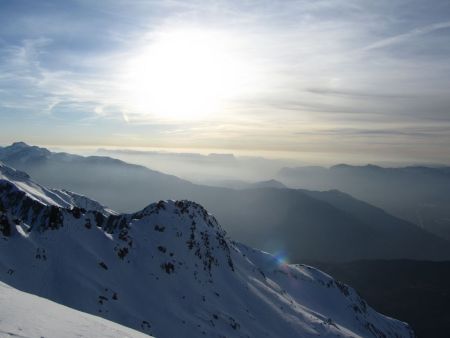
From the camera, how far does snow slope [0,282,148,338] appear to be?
2053 cm

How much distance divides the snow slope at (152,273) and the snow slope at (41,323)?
61.0 meters

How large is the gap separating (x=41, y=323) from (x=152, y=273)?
3690 inches

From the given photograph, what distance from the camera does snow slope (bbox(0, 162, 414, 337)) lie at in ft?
296

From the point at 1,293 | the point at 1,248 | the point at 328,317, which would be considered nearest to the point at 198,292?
the point at 1,248

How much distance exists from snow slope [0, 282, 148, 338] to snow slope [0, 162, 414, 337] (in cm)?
6101

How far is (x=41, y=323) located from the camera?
73.8ft

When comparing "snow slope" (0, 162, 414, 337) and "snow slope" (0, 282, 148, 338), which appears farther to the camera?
"snow slope" (0, 162, 414, 337)

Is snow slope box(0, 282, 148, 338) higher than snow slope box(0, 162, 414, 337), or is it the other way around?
snow slope box(0, 282, 148, 338)

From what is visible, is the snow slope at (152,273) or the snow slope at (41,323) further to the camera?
the snow slope at (152,273)

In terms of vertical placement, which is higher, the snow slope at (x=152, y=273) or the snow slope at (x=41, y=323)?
the snow slope at (x=41, y=323)

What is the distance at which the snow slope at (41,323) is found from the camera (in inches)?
808

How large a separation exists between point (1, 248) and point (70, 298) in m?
21.3

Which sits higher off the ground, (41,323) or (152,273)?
(41,323)

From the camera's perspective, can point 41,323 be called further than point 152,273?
No
